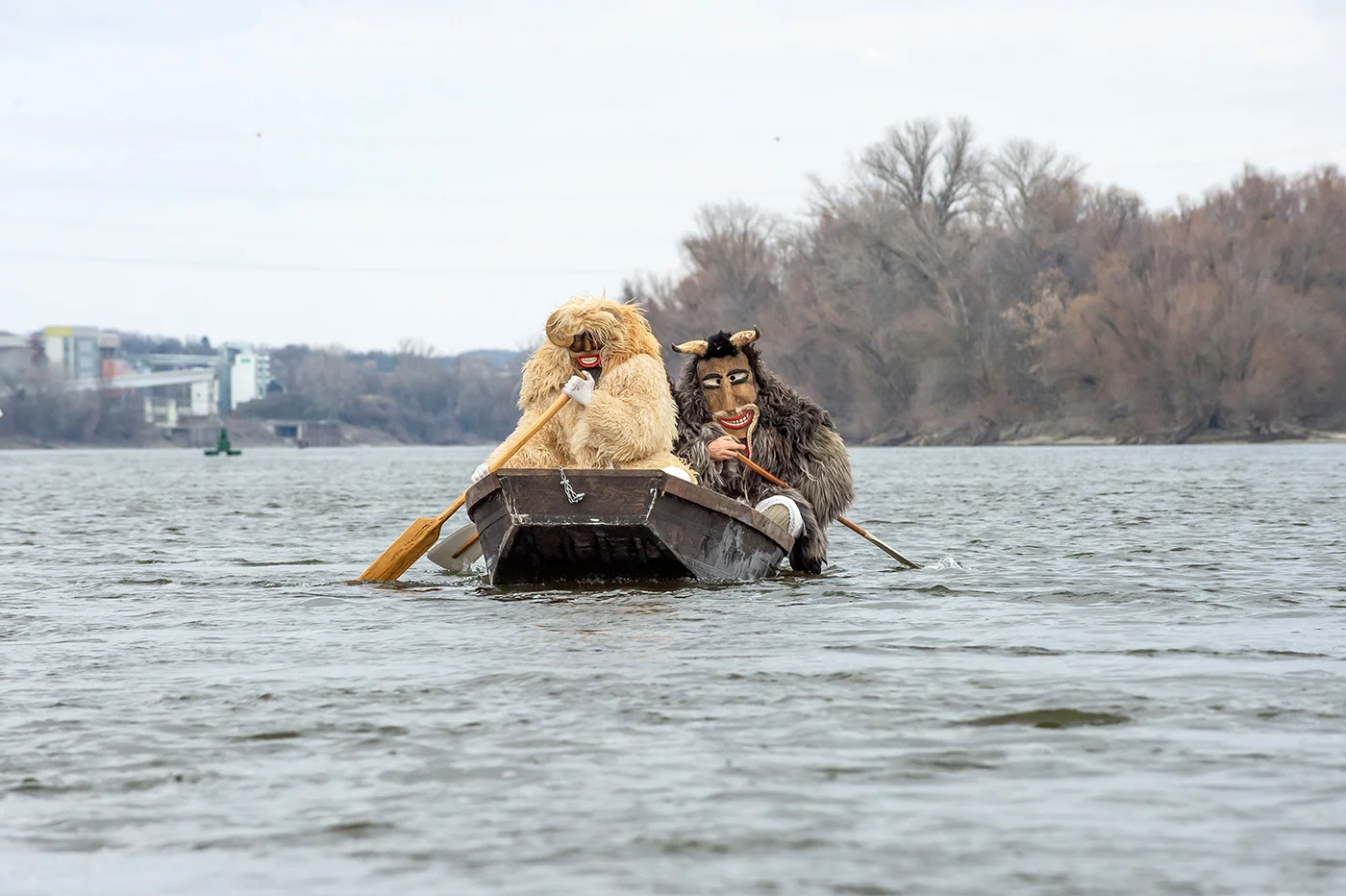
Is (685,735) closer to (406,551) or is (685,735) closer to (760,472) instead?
(760,472)

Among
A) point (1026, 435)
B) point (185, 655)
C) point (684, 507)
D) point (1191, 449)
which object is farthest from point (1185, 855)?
point (1026, 435)

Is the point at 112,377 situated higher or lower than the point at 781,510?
higher

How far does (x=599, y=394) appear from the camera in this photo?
41.3ft

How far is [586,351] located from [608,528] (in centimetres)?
143

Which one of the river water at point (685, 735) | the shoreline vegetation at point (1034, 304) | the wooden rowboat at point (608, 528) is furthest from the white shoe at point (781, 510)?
the shoreline vegetation at point (1034, 304)

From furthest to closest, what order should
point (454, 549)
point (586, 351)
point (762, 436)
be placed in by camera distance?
1. point (454, 549)
2. point (762, 436)
3. point (586, 351)

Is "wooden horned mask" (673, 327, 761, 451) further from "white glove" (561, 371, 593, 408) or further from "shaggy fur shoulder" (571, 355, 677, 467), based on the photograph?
"white glove" (561, 371, 593, 408)

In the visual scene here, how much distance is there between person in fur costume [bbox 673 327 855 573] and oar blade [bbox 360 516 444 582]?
6.97ft

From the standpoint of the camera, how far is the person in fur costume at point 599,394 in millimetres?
12516

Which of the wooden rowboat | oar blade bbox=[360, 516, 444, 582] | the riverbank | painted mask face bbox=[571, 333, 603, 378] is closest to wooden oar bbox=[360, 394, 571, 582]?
oar blade bbox=[360, 516, 444, 582]

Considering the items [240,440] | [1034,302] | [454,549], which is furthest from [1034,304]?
[240,440]

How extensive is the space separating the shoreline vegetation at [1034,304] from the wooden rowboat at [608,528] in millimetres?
56314

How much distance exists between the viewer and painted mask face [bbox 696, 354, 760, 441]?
13977mm

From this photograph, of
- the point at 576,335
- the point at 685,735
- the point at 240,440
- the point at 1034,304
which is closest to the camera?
the point at 685,735
